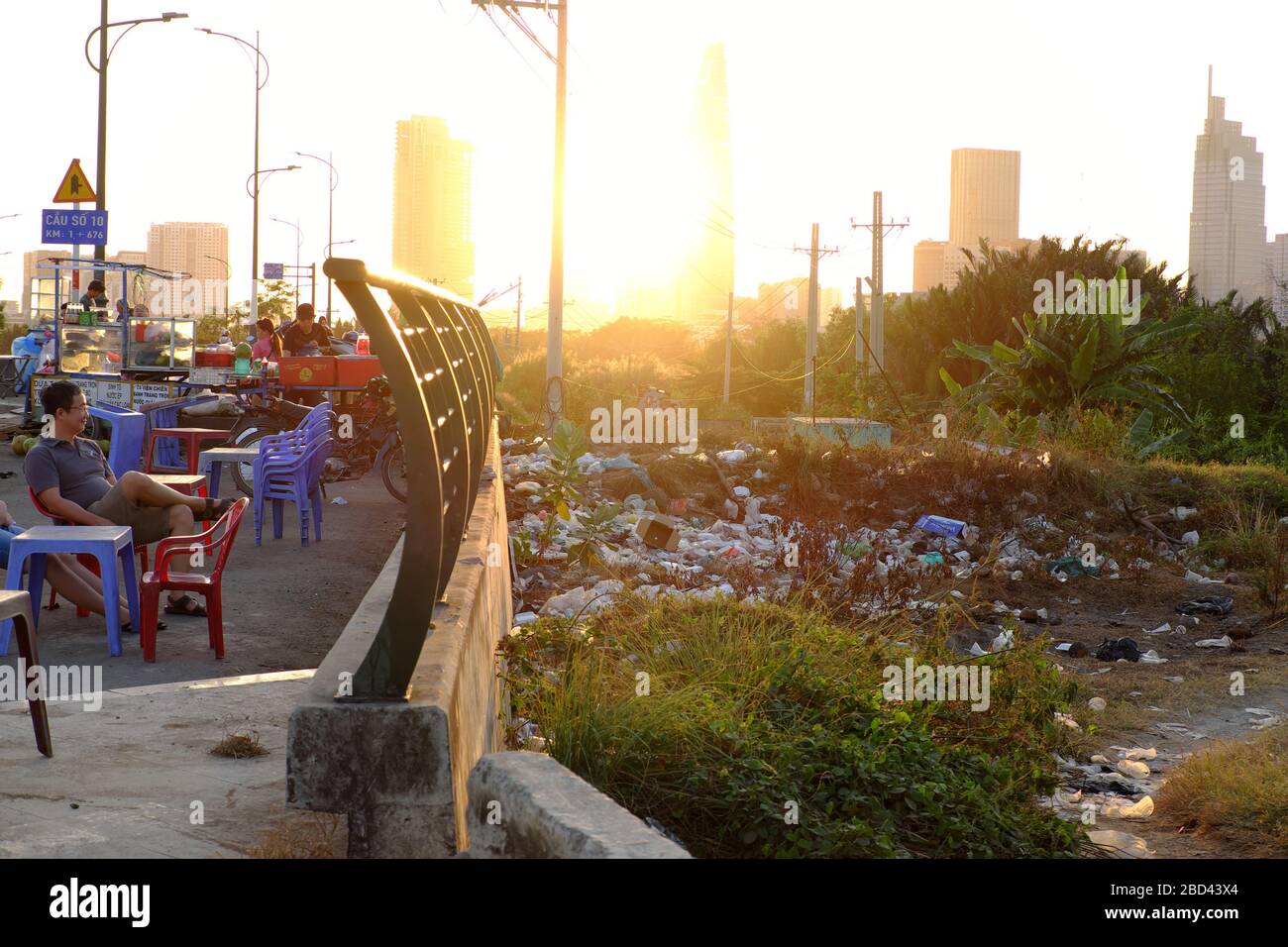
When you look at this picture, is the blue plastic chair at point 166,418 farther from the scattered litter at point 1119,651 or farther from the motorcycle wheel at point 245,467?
the scattered litter at point 1119,651

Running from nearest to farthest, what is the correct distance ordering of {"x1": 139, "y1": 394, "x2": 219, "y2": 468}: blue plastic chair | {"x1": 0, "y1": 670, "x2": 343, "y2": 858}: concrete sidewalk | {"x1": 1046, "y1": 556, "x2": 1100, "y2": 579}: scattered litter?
{"x1": 0, "y1": 670, "x2": 343, "y2": 858}: concrete sidewalk < {"x1": 1046, "y1": 556, "x2": 1100, "y2": 579}: scattered litter < {"x1": 139, "y1": 394, "x2": 219, "y2": 468}: blue plastic chair

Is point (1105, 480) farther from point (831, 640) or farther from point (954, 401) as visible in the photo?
point (831, 640)

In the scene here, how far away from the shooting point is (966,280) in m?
39.2

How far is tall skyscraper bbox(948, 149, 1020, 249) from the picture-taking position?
141 meters

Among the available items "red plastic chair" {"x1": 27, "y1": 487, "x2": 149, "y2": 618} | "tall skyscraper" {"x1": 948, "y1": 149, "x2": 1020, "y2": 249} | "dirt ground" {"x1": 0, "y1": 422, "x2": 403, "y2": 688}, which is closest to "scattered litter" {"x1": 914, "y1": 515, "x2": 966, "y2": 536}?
"dirt ground" {"x1": 0, "y1": 422, "x2": 403, "y2": 688}

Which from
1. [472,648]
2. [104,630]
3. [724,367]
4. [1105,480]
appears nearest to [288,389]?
[104,630]

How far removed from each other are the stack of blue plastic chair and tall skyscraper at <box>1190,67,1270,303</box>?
105m

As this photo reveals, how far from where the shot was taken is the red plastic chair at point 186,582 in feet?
23.2

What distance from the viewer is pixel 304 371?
16281mm

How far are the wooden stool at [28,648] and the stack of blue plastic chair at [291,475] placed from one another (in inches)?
258

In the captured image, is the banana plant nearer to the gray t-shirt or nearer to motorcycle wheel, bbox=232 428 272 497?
motorcycle wheel, bbox=232 428 272 497

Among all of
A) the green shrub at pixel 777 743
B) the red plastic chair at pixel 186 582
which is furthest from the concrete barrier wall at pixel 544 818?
the red plastic chair at pixel 186 582

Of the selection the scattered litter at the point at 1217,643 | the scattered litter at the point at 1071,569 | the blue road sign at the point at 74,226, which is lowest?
the scattered litter at the point at 1217,643

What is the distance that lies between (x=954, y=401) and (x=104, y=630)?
1740cm
